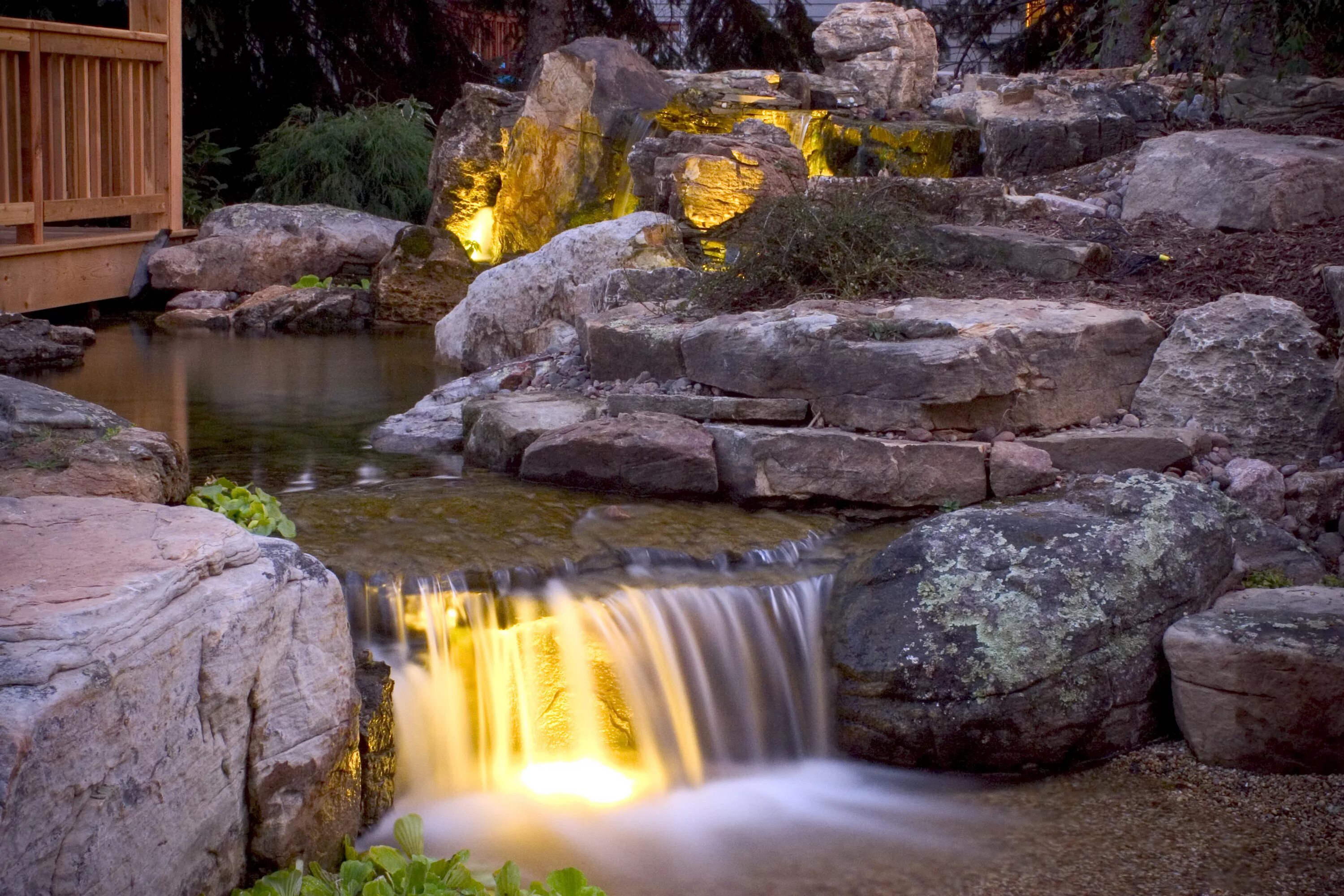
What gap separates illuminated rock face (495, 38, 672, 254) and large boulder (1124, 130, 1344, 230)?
230 inches

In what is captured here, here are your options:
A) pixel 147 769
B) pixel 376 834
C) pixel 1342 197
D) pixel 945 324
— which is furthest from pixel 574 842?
pixel 1342 197

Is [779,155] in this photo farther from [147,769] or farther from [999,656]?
[147,769]

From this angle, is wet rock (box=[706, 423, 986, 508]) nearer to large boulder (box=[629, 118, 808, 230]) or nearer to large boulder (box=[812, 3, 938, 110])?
large boulder (box=[629, 118, 808, 230])

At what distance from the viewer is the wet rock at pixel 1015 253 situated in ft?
20.5

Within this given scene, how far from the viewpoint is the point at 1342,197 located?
6.83m

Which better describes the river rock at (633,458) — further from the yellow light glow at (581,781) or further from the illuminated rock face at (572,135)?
the illuminated rock face at (572,135)

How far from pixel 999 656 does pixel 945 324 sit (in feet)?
5.89

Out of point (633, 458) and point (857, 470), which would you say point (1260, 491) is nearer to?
point (857, 470)

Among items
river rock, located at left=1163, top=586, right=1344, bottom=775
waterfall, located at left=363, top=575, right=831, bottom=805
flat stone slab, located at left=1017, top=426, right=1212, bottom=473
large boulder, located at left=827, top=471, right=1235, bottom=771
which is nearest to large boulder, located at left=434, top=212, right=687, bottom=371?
flat stone slab, located at left=1017, top=426, right=1212, bottom=473

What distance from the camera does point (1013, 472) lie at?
497 cm

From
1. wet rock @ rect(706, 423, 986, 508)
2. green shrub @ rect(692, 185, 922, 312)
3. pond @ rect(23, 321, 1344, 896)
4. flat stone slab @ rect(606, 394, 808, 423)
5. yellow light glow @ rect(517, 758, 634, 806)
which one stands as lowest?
yellow light glow @ rect(517, 758, 634, 806)

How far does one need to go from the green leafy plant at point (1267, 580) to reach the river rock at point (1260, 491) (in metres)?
0.39

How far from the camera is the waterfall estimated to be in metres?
3.76

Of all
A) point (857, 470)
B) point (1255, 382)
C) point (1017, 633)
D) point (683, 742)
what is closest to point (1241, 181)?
point (1255, 382)
